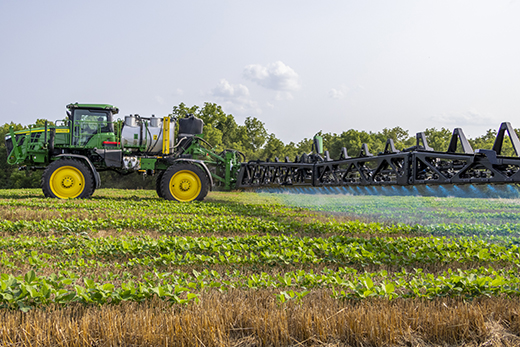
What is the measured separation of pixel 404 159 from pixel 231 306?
304 inches

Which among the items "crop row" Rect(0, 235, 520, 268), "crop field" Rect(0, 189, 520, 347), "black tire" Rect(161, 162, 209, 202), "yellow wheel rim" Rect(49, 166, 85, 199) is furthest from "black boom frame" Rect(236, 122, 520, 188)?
"yellow wheel rim" Rect(49, 166, 85, 199)

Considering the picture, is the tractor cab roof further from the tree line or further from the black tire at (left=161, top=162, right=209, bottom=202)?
the tree line

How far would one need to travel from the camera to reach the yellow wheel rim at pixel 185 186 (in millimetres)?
13242

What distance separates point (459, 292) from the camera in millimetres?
3449

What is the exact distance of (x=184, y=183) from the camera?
1328 cm

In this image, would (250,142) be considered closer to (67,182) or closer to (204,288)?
(67,182)

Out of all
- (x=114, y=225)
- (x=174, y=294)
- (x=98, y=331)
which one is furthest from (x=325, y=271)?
(x=114, y=225)

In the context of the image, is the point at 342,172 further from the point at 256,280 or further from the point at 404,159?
the point at 256,280

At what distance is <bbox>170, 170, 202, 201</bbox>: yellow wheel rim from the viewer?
1324 centimetres

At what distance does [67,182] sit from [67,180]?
0.07 metres

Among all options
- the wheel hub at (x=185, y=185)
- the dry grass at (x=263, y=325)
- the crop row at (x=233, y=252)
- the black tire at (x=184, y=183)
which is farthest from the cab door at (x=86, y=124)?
the dry grass at (x=263, y=325)

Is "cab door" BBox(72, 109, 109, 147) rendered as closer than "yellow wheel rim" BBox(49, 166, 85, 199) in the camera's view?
No

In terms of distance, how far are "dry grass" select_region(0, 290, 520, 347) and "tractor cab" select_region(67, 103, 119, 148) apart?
435 inches

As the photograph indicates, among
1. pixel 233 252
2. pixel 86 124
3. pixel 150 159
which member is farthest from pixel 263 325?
pixel 86 124
